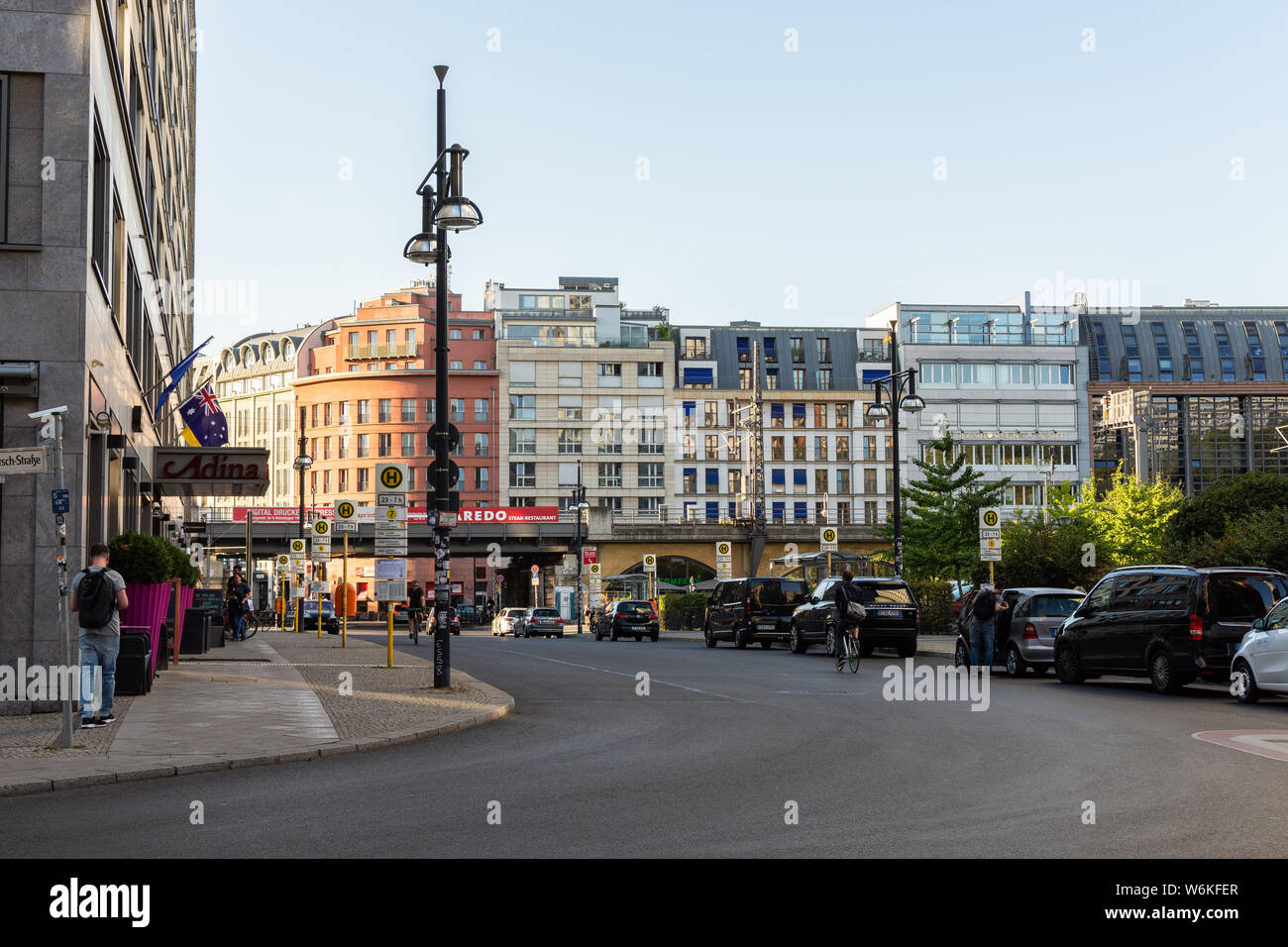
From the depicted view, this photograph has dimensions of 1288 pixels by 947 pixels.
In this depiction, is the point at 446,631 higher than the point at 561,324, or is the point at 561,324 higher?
the point at 561,324

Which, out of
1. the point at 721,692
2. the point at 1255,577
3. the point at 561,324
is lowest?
the point at 721,692

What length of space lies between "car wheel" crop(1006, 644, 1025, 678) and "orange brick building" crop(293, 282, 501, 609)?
94.2 m

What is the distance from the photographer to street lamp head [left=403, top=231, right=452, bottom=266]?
70.3 ft

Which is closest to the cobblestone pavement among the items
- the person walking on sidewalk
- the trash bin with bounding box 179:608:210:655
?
the trash bin with bounding box 179:608:210:655

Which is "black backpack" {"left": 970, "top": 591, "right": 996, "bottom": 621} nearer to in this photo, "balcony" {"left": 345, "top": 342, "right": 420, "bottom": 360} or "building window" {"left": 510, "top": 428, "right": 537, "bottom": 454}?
"building window" {"left": 510, "top": 428, "right": 537, "bottom": 454}

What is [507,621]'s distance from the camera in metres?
70.5

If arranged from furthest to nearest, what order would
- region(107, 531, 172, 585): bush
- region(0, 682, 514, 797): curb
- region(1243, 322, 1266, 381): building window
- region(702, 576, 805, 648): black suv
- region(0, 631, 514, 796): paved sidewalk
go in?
region(1243, 322, 1266, 381): building window → region(702, 576, 805, 648): black suv → region(107, 531, 172, 585): bush → region(0, 631, 514, 796): paved sidewalk → region(0, 682, 514, 797): curb

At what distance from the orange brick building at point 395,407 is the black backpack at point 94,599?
104053 mm

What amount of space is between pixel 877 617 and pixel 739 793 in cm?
2166
